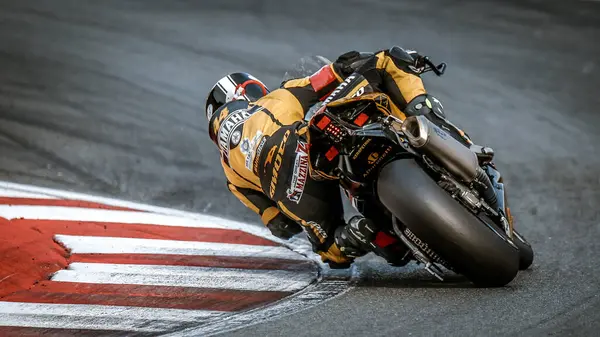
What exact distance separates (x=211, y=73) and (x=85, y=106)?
3.61 feet

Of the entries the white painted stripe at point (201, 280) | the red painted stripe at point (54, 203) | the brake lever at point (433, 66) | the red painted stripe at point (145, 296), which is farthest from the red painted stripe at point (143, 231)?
the brake lever at point (433, 66)

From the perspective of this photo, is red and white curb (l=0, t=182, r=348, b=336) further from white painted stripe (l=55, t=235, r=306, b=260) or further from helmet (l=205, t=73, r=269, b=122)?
helmet (l=205, t=73, r=269, b=122)

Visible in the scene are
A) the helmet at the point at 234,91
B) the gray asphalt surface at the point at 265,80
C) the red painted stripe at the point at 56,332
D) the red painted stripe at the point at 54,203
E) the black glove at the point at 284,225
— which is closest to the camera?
the red painted stripe at the point at 56,332

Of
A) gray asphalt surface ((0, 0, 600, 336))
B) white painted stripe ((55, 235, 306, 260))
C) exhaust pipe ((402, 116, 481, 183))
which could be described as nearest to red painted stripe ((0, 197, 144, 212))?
gray asphalt surface ((0, 0, 600, 336))

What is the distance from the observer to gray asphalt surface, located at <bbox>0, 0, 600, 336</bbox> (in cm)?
705

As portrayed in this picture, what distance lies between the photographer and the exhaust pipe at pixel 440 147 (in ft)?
15.9

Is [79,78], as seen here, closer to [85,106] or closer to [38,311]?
[85,106]

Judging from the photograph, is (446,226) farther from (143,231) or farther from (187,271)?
(143,231)

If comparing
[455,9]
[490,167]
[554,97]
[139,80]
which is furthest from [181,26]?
[490,167]

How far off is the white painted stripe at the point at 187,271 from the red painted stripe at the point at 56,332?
115 cm

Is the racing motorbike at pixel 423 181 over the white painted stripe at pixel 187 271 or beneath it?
over

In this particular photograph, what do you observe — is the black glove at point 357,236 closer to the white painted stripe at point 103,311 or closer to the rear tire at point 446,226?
the rear tire at point 446,226

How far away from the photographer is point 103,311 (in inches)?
203

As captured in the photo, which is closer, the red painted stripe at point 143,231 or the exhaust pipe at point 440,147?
the exhaust pipe at point 440,147
